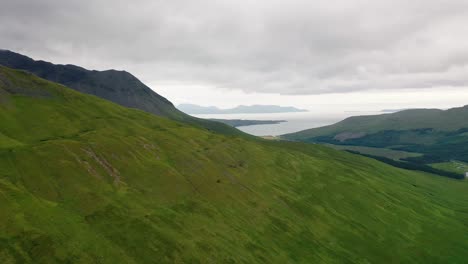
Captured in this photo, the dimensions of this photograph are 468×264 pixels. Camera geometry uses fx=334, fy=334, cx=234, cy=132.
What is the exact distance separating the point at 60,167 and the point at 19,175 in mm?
12651

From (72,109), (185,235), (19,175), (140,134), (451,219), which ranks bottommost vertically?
(451,219)

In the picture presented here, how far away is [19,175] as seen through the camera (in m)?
101

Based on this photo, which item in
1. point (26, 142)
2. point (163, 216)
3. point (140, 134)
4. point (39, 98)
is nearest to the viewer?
point (163, 216)

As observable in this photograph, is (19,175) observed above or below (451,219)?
above

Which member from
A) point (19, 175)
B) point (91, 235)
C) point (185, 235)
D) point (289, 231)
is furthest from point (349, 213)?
point (19, 175)

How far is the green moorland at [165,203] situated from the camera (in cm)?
8819

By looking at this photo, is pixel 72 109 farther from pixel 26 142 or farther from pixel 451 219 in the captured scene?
pixel 451 219

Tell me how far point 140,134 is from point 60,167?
58813mm

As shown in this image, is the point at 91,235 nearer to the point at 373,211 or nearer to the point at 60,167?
the point at 60,167

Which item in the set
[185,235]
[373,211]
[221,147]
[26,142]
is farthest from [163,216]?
[373,211]

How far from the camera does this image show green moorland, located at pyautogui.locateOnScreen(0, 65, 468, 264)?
88188 mm

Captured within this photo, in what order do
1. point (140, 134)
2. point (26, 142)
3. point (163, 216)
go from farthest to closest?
point (140, 134) → point (26, 142) → point (163, 216)

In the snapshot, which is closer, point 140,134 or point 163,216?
point 163,216

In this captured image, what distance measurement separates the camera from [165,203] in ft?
385
